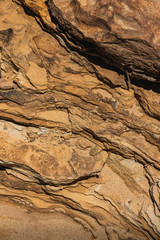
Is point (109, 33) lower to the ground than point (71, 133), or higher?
higher

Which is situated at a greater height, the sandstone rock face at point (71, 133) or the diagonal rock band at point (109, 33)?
the diagonal rock band at point (109, 33)

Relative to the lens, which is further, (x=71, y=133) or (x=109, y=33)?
(x=71, y=133)

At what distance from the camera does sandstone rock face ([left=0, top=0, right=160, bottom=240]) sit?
162 centimetres

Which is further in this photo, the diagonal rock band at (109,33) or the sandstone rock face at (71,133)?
the sandstone rock face at (71,133)

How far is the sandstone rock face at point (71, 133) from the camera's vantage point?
1.62m

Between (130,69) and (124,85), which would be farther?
(124,85)

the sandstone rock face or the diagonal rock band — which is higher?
the diagonal rock band

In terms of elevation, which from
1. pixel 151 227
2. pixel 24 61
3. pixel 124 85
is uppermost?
pixel 124 85

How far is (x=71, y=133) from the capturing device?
72.6 inches

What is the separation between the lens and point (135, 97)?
1.73m

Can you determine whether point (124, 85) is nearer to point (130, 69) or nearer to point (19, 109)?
point (130, 69)

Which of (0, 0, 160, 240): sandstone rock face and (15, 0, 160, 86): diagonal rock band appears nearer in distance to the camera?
(15, 0, 160, 86): diagonal rock band

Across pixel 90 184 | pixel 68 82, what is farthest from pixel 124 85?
pixel 90 184

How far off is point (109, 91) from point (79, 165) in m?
0.61
